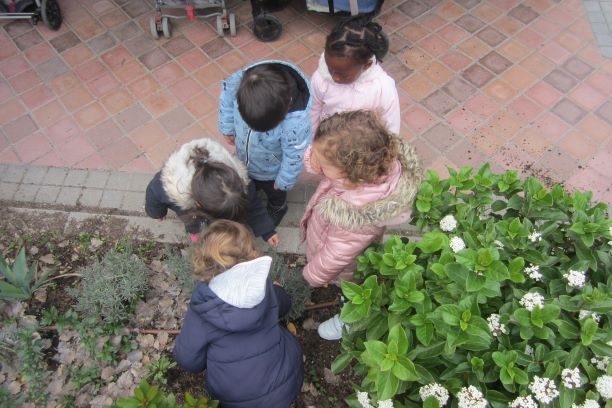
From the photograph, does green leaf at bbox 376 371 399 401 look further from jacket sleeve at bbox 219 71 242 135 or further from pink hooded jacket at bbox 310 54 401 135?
jacket sleeve at bbox 219 71 242 135

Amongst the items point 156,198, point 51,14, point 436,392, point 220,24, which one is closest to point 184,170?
point 156,198

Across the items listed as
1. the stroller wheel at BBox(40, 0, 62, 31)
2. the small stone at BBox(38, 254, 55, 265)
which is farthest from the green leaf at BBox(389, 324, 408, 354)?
the stroller wheel at BBox(40, 0, 62, 31)

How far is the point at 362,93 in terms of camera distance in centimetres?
251

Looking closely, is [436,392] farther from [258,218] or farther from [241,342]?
[258,218]

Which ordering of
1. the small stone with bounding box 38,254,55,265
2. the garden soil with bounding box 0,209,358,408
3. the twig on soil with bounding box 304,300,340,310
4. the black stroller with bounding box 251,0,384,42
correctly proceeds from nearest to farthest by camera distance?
the garden soil with bounding box 0,209,358,408
the twig on soil with bounding box 304,300,340,310
the small stone with bounding box 38,254,55,265
the black stroller with bounding box 251,0,384,42

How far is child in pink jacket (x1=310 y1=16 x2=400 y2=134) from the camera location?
231cm

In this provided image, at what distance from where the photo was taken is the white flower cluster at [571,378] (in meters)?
1.33

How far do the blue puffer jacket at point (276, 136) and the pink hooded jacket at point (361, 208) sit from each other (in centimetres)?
33

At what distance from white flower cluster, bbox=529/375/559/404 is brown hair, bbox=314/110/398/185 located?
0.92 m

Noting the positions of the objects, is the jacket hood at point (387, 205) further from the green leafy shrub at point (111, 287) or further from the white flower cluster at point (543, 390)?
the green leafy shrub at point (111, 287)

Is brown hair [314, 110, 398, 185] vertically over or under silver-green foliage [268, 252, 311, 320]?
over

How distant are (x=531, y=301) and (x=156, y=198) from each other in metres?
1.94

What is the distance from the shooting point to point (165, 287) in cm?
280

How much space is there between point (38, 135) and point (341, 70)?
2.53m
